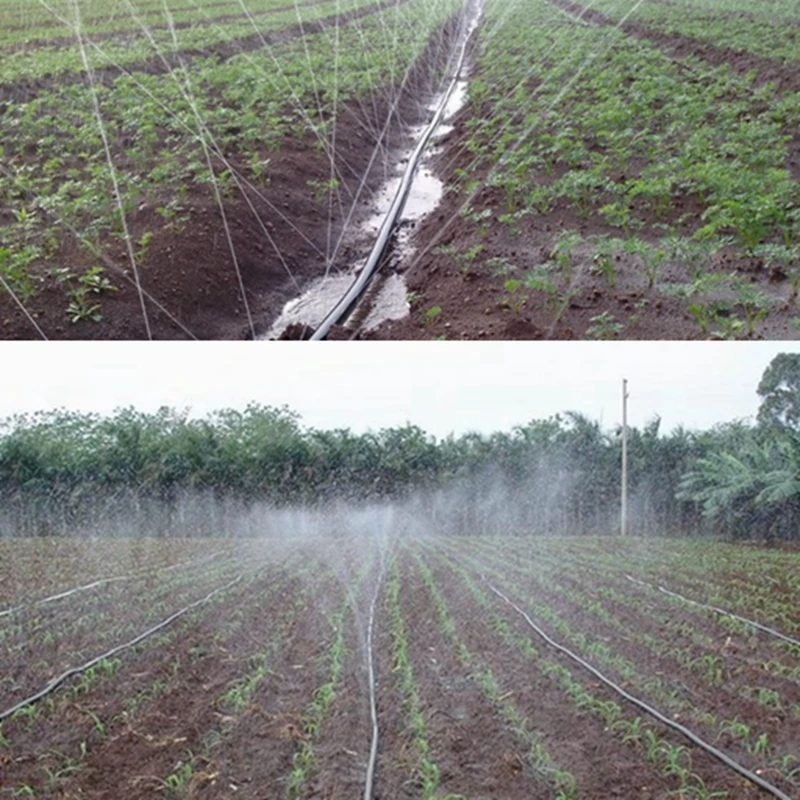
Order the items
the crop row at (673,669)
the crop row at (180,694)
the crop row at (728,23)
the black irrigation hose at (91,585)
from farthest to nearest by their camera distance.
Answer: the crop row at (728,23) → the black irrigation hose at (91,585) → the crop row at (673,669) → the crop row at (180,694)

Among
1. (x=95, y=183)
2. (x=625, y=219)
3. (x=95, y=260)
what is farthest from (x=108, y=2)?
(x=625, y=219)

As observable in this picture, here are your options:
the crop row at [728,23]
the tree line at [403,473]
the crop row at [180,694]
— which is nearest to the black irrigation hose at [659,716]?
the tree line at [403,473]

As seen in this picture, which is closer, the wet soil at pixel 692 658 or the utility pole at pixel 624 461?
the wet soil at pixel 692 658

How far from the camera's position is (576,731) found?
2307mm

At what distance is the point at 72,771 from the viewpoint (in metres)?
2.14

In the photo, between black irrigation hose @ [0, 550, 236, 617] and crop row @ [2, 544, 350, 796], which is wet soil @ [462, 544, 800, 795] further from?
black irrigation hose @ [0, 550, 236, 617]

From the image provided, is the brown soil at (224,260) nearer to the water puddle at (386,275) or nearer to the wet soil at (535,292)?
the water puddle at (386,275)

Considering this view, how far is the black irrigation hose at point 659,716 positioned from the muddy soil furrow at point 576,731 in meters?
0.02

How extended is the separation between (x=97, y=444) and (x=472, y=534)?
107 cm

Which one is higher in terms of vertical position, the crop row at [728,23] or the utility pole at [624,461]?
the crop row at [728,23]

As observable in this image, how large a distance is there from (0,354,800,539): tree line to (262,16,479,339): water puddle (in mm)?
328

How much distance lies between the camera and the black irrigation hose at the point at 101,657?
7.36 feet

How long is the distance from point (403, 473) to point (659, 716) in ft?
3.04

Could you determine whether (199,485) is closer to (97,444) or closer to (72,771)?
(97,444)
